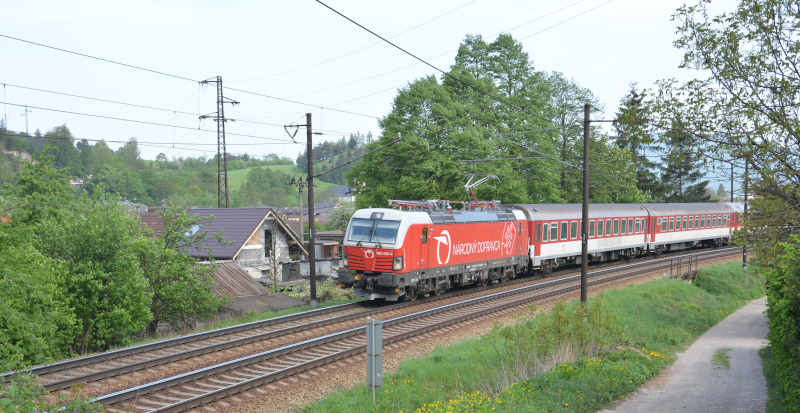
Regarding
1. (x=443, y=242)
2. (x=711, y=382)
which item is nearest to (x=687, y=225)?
(x=443, y=242)

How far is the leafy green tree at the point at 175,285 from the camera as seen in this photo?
1975cm

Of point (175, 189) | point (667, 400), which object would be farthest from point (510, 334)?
point (175, 189)

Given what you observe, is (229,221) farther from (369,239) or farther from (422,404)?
(422,404)

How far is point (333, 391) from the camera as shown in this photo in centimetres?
1202

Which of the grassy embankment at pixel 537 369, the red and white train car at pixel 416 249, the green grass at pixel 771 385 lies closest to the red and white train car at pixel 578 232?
the red and white train car at pixel 416 249

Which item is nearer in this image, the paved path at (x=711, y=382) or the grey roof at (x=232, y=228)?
the paved path at (x=711, y=382)

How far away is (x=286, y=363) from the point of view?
13602mm

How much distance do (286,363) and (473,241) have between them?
12.2 metres

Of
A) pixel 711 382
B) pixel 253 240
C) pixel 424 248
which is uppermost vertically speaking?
pixel 424 248

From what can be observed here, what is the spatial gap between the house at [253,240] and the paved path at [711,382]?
20.9 metres

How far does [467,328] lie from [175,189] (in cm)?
10340

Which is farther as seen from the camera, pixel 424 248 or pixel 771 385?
pixel 424 248

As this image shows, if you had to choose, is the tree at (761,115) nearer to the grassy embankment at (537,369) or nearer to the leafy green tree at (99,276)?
the grassy embankment at (537,369)

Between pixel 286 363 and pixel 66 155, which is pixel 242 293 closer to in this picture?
pixel 286 363
